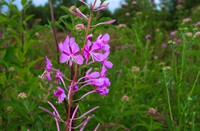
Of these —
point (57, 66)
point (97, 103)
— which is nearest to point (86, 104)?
point (97, 103)

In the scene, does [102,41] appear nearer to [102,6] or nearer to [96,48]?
[96,48]

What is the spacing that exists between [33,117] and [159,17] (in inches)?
226

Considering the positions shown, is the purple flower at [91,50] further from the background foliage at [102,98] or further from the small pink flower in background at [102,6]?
the background foliage at [102,98]

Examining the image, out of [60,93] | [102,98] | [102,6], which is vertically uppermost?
[102,6]

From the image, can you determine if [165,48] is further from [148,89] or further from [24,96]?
[24,96]

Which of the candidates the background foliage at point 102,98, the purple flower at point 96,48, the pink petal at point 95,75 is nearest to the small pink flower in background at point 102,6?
the purple flower at point 96,48

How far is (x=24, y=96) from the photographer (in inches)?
89.0

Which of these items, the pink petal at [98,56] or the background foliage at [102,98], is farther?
the background foliage at [102,98]

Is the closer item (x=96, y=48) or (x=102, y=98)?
(x=96, y=48)

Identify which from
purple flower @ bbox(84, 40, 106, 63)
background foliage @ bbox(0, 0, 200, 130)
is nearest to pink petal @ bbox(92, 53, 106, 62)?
purple flower @ bbox(84, 40, 106, 63)

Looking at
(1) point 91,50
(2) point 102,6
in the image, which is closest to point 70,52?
(1) point 91,50

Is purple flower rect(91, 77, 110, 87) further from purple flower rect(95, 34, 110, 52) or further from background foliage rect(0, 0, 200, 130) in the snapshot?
background foliage rect(0, 0, 200, 130)

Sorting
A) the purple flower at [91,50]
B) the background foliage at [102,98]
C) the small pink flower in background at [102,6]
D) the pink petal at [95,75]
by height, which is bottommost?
the background foliage at [102,98]

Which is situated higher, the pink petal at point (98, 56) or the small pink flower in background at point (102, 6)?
the small pink flower in background at point (102, 6)
